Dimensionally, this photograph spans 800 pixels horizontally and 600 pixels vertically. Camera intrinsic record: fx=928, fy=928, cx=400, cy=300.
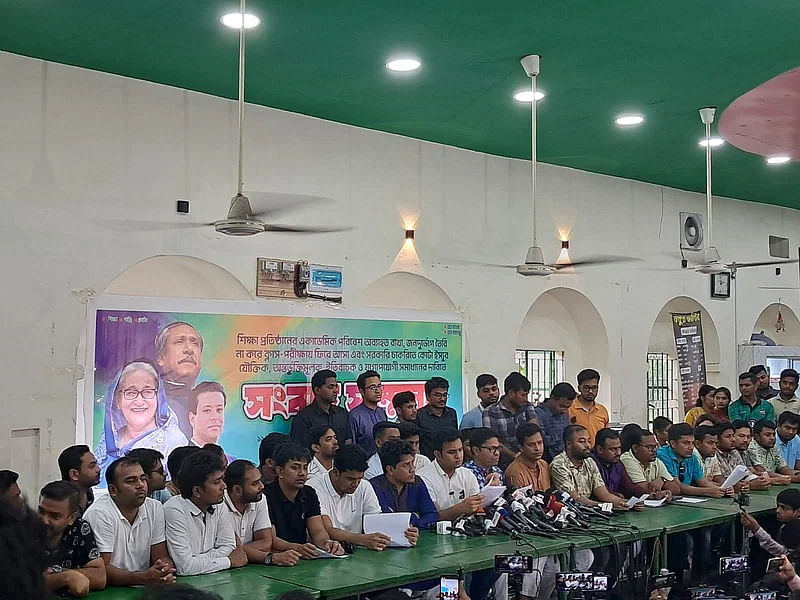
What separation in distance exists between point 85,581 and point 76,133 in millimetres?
2818

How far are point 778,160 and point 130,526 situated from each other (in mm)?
6301

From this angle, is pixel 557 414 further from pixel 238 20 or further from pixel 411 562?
pixel 238 20

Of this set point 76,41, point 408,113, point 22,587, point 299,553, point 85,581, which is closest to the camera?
point 22,587

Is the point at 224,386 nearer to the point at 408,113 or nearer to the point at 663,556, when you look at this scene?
the point at 408,113

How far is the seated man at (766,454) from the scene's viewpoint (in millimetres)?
6969

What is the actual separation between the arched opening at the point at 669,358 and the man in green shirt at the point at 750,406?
1650 mm

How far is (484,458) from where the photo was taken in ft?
17.3

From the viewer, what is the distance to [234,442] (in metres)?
6.04

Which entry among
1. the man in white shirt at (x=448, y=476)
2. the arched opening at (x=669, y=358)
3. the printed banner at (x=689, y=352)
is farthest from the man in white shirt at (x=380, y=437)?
the printed banner at (x=689, y=352)

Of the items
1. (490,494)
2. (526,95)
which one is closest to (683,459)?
(490,494)

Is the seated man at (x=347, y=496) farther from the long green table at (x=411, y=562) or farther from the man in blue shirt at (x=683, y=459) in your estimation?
the man in blue shirt at (x=683, y=459)

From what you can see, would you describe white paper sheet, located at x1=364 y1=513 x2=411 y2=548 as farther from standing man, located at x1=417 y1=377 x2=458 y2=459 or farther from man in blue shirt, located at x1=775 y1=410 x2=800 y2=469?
man in blue shirt, located at x1=775 y1=410 x2=800 y2=469

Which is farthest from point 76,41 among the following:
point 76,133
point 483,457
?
point 483,457

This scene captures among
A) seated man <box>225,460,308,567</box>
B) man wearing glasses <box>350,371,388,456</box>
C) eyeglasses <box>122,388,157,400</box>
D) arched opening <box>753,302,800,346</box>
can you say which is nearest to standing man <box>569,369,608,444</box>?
man wearing glasses <box>350,371,388,456</box>
